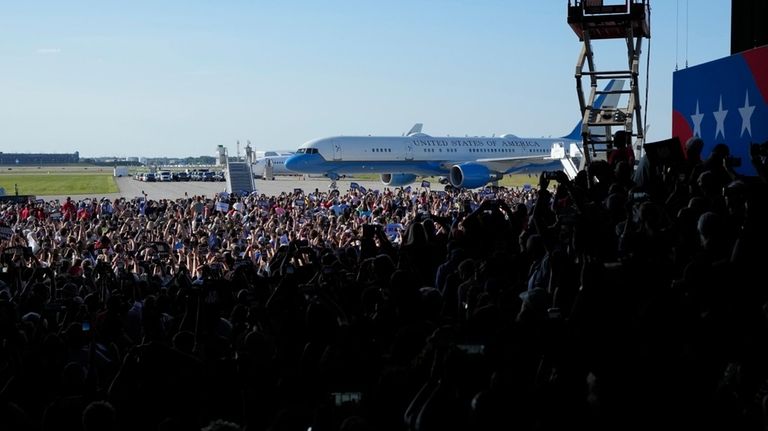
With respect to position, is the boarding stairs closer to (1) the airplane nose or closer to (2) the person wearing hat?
(1) the airplane nose

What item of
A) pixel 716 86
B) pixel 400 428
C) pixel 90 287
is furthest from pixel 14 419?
pixel 716 86

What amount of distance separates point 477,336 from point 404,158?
154 ft

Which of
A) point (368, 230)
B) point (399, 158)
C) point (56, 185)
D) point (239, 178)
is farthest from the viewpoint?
point (56, 185)

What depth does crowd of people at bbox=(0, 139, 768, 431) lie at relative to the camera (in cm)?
392

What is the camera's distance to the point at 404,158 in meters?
51.2

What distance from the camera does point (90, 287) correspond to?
10055mm

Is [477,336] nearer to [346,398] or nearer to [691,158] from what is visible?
[346,398]

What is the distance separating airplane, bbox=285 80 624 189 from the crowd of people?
37.4 meters

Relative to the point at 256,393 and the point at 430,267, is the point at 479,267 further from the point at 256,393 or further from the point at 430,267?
→ the point at 256,393

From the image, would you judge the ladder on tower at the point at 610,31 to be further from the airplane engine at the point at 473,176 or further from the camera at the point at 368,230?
the airplane engine at the point at 473,176

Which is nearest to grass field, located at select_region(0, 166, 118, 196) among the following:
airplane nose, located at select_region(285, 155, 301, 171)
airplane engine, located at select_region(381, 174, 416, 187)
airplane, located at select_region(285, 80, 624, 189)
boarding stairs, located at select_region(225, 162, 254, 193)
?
boarding stairs, located at select_region(225, 162, 254, 193)

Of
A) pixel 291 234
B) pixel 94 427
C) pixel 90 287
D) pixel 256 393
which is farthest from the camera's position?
pixel 291 234

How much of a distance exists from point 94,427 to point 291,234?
12.8m

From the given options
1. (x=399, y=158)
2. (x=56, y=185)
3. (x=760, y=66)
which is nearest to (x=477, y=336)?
(x=760, y=66)
